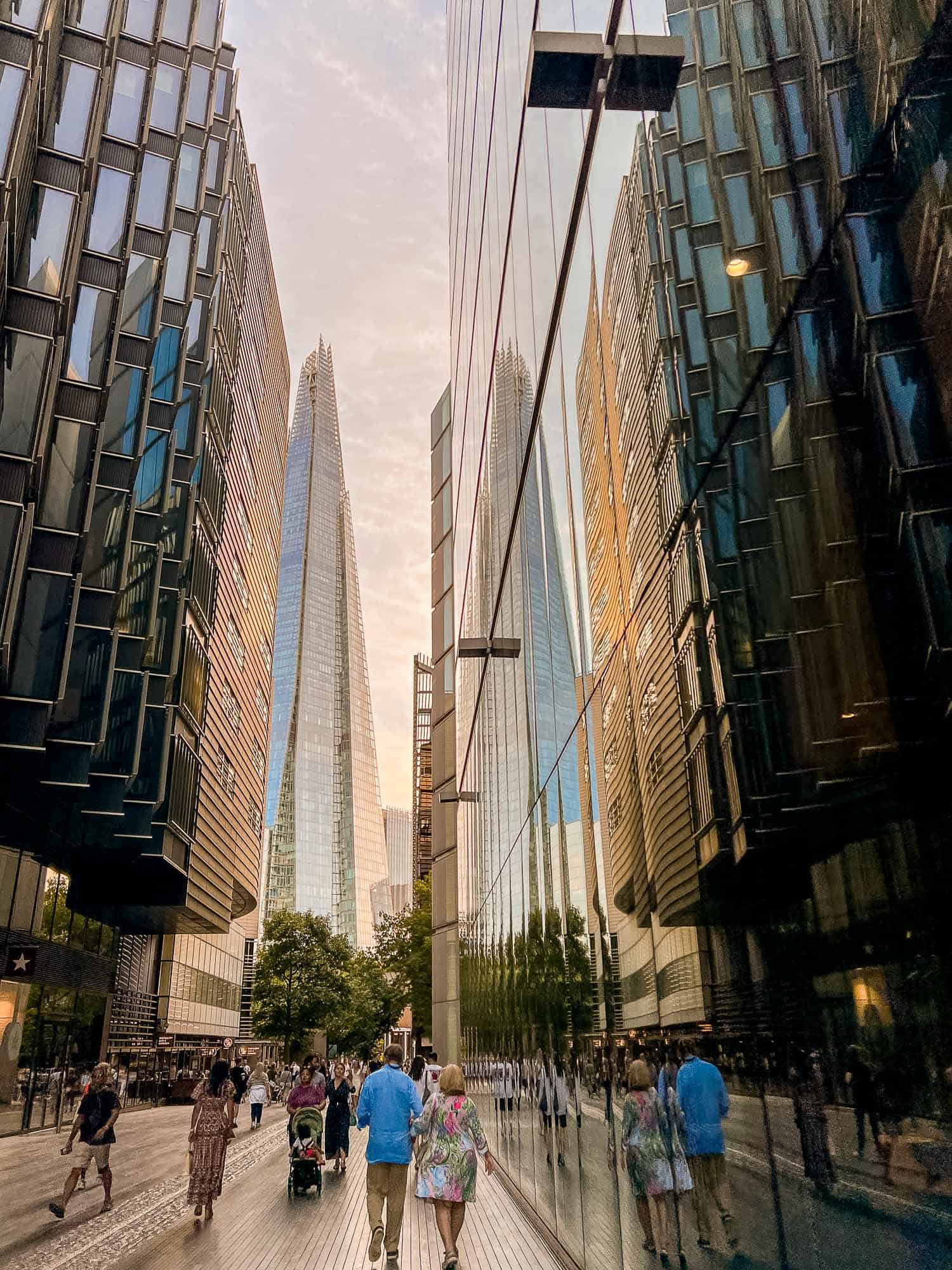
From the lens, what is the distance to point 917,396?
246 cm

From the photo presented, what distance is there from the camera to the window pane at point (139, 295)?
2230 centimetres

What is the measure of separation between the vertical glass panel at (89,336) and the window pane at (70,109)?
282 centimetres

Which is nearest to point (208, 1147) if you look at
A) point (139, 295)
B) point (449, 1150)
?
point (449, 1150)

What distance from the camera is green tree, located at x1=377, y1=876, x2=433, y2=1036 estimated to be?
45.7 meters

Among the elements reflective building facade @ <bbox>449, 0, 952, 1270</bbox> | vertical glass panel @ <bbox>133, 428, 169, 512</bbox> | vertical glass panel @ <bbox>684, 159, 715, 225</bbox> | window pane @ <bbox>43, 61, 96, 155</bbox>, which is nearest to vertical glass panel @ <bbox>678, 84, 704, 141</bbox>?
reflective building facade @ <bbox>449, 0, 952, 1270</bbox>

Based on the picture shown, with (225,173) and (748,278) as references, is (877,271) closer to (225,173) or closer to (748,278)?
(748,278)

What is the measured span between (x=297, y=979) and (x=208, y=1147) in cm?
6312

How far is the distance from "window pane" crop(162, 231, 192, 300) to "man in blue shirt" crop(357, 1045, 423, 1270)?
69.3 feet

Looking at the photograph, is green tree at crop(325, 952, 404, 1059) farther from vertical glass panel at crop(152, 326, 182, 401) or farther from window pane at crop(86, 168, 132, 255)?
window pane at crop(86, 168, 132, 255)

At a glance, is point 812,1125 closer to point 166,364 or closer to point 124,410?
point 124,410

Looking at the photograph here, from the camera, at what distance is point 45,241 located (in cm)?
1898

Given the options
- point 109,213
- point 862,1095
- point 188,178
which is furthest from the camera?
point 188,178

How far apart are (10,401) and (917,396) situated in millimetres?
17881

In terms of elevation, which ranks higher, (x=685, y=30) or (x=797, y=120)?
(x=685, y=30)
